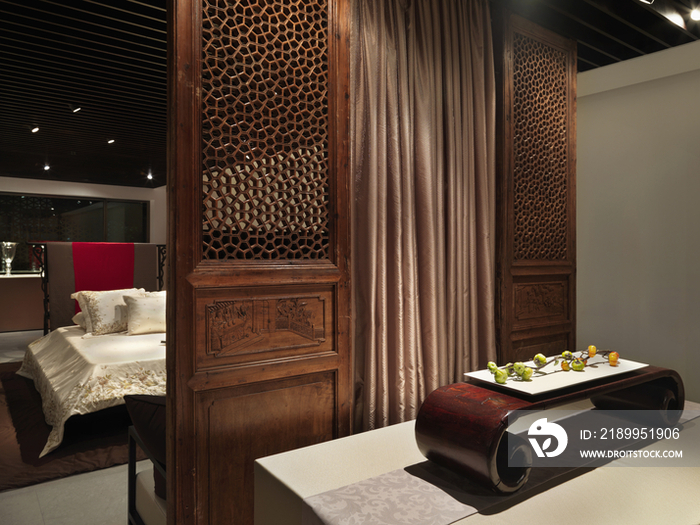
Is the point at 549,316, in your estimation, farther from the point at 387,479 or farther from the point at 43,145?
the point at 43,145

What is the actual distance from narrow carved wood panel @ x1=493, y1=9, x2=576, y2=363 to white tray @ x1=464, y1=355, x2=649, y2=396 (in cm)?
73

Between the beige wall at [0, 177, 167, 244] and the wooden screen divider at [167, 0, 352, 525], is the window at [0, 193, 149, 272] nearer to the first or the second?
the beige wall at [0, 177, 167, 244]

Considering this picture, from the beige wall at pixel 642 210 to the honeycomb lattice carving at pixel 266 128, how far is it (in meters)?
2.53

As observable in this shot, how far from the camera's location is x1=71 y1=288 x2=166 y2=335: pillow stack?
401cm

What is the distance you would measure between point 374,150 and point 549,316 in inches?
63.0

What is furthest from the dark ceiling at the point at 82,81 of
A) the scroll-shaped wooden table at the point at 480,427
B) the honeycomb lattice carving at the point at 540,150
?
the scroll-shaped wooden table at the point at 480,427

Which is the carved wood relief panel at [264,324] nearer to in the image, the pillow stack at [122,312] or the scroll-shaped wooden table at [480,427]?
the scroll-shaped wooden table at [480,427]

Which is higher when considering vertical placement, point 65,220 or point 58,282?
point 65,220

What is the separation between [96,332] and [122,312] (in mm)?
256

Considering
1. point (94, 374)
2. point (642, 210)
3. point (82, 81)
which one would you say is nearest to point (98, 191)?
point (82, 81)

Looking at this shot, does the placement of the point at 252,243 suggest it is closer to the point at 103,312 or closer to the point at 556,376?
the point at 556,376

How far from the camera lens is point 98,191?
313 inches

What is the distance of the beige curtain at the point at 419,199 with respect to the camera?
214 centimetres

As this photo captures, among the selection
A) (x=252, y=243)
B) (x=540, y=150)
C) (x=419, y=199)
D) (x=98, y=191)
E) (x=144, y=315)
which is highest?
(x=98, y=191)
